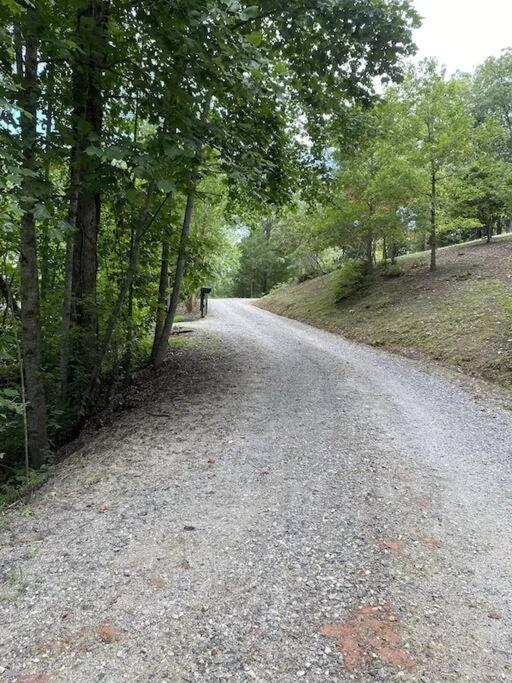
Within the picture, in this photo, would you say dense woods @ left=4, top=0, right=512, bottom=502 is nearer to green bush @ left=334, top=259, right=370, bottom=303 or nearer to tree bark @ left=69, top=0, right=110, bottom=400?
tree bark @ left=69, top=0, right=110, bottom=400

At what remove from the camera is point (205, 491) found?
351 cm

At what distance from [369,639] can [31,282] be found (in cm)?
437

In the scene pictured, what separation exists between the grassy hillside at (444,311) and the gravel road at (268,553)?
3095mm

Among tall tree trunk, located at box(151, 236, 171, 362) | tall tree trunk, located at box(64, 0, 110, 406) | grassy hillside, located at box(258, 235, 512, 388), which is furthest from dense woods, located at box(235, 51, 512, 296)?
tall tree trunk, located at box(64, 0, 110, 406)

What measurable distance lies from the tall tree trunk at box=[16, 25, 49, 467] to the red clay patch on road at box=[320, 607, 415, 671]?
3702mm

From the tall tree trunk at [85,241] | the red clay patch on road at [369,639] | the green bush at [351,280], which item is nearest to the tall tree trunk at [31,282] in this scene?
the tall tree trunk at [85,241]

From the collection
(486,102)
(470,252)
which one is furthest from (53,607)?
(486,102)

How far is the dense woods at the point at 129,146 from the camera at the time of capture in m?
3.57

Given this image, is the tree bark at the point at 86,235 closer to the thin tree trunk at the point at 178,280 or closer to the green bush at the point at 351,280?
the thin tree trunk at the point at 178,280

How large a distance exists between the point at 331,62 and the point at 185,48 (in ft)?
12.6

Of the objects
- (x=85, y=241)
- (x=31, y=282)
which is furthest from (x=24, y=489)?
(x=85, y=241)

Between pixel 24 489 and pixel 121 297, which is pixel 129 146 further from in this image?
pixel 24 489

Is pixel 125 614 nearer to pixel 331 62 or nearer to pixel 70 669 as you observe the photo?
pixel 70 669

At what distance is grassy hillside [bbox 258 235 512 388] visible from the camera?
25.9 feet
